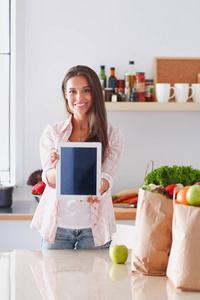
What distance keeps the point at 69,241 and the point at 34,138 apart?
161cm

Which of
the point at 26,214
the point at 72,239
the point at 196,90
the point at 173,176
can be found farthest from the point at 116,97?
the point at 173,176

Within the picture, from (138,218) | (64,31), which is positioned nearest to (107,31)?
(64,31)

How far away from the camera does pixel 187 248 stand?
1341 mm

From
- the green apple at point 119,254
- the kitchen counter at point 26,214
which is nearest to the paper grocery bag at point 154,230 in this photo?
the green apple at point 119,254

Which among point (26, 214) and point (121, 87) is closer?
point (26, 214)

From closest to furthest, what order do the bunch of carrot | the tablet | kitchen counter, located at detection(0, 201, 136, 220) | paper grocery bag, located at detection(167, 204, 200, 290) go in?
paper grocery bag, located at detection(167, 204, 200, 290), the tablet, kitchen counter, located at detection(0, 201, 136, 220), the bunch of carrot

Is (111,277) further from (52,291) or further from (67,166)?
(67,166)

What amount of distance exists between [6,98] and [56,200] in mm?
1818

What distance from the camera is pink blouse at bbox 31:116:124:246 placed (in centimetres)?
199

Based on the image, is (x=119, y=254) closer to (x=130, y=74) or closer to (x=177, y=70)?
(x=130, y=74)

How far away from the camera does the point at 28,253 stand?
1.79m

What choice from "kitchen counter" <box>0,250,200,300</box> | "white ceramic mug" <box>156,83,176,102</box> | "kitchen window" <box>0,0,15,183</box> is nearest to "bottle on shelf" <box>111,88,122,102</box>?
"white ceramic mug" <box>156,83,176,102</box>

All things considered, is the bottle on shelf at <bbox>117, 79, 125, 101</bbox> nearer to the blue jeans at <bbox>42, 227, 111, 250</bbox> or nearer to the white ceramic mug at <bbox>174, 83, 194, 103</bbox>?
the white ceramic mug at <bbox>174, 83, 194, 103</bbox>

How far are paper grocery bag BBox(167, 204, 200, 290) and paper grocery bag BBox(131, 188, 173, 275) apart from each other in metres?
0.08
